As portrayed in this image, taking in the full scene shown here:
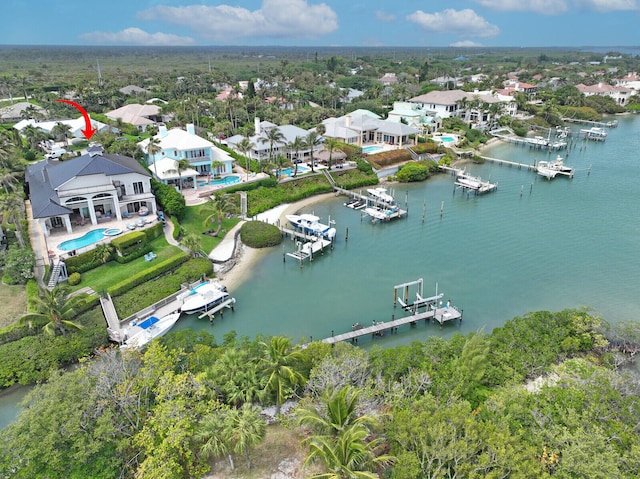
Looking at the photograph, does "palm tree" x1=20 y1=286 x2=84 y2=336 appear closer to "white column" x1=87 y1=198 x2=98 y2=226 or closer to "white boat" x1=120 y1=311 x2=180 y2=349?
"white boat" x1=120 y1=311 x2=180 y2=349

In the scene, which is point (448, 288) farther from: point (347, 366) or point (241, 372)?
point (241, 372)

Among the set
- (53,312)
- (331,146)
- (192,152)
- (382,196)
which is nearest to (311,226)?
(382,196)

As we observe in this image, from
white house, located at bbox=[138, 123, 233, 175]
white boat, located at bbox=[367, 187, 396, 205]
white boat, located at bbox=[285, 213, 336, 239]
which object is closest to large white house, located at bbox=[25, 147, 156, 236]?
white house, located at bbox=[138, 123, 233, 175]

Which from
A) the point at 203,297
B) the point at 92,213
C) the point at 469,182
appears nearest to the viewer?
the point at 203,297

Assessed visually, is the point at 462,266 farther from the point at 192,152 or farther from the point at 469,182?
the point at 192,152

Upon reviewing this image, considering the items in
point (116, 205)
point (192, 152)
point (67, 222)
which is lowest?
point (67, 222)

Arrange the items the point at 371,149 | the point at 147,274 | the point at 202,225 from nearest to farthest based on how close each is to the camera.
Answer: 1. the point at 147,274
2. the point at 202,225
3. the point at 371,149

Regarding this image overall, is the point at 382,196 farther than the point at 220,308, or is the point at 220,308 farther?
the point at 382,196

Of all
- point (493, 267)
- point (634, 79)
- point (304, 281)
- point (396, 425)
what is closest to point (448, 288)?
point (493, 267)
